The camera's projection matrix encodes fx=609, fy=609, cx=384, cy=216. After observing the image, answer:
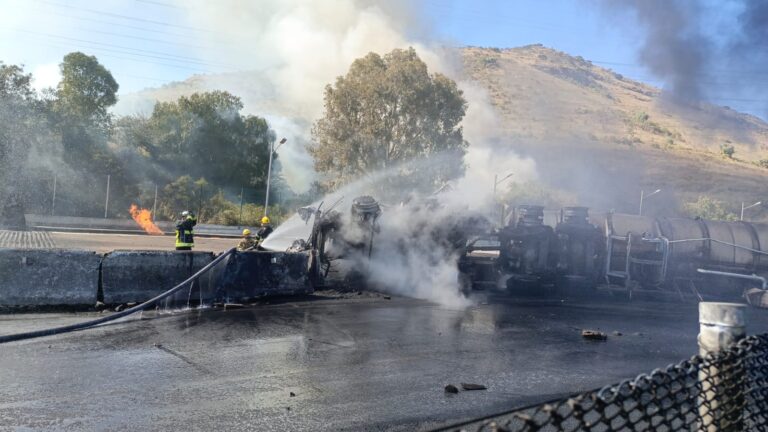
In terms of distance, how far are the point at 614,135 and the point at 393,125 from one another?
5663 cm

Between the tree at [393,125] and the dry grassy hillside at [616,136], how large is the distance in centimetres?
1197

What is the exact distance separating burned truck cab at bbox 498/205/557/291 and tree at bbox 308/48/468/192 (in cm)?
1608

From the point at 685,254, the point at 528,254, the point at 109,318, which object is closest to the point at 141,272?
the point at 109,318

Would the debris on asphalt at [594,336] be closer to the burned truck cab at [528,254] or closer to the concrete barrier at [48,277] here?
the burned truck cab at [528,254]

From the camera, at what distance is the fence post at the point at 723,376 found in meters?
2.48

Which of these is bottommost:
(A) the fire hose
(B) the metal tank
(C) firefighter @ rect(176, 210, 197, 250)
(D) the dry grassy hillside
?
(A) the fire hose

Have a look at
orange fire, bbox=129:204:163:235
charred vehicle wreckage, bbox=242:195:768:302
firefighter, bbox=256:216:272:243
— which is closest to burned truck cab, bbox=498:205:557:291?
charred vehicle wreckage, bbox=242:195:768:302

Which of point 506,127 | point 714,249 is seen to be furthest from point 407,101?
point 506,127

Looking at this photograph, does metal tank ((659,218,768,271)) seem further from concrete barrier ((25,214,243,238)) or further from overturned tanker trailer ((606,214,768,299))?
concrete barrier ((25,214,243,238))

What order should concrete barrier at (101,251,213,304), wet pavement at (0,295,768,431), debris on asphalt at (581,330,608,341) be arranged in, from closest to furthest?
wet pavement at (0,295,768,431)
debris on asphalt at (581,330,608,341)
concrete barrier at (101,251,213,304)

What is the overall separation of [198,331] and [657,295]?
1199 cm

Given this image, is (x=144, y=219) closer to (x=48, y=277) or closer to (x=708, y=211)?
(x=48, y=277)

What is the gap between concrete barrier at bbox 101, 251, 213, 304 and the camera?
31.4ft

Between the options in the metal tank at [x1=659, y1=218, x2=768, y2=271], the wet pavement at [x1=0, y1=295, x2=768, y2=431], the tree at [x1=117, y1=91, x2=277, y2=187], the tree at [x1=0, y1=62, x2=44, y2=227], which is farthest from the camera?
the tree at [x1=117, y1=91, x2=277, y2=187]
